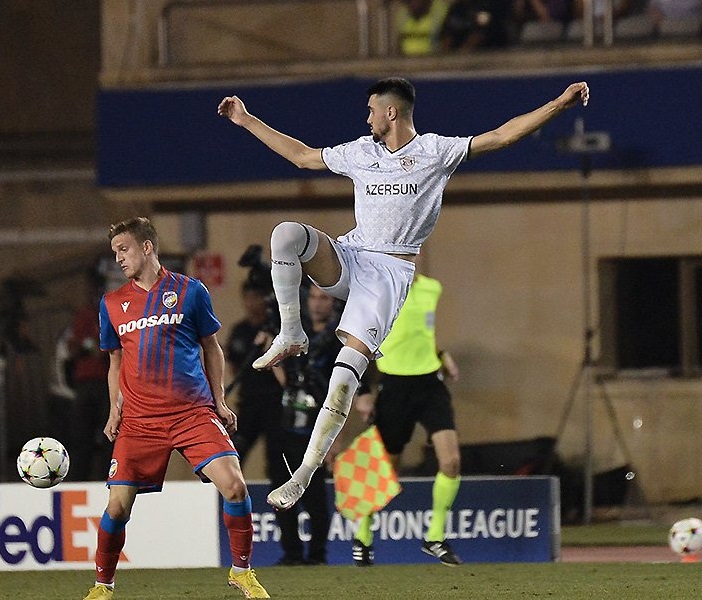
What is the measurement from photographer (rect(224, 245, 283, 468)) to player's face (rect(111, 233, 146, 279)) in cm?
345

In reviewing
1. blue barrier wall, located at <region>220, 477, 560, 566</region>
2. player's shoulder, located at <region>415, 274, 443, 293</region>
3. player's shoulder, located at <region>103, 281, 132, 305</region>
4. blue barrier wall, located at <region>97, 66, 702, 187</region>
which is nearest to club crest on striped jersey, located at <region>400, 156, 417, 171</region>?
player's shoulder, located at <region>103, 281, 132, 305</region>

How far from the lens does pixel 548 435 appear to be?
658 inches

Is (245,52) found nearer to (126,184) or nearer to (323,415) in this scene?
(126,184)

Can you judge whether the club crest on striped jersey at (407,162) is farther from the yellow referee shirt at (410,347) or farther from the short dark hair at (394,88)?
the yellow referee shirt at (410,347)

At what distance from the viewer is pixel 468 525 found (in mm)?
11961

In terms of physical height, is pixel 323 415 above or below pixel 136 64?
below

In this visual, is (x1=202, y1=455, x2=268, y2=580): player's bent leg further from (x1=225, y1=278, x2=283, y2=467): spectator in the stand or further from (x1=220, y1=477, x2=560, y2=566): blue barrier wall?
(x1=225, y1=278, x2=283, y2=467): spectator in the stand

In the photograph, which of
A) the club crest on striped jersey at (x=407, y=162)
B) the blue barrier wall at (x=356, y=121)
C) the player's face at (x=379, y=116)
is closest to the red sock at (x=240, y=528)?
the club crest on striped jersey at (x=407, y=162)

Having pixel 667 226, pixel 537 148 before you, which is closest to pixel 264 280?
pixel 537 148

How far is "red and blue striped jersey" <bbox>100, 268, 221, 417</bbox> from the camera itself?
8.95 m

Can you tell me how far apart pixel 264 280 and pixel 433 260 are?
14.7 ft

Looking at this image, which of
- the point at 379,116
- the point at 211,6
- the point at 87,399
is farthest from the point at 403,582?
the point at 211,6

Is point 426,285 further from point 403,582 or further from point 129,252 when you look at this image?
point 129,252

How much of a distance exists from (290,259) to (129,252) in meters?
0.89
